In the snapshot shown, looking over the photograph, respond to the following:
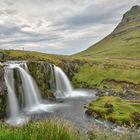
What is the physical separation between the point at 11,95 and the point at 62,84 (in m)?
28.0

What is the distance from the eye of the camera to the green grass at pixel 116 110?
5141cm

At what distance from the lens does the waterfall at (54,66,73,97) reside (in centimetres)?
8588

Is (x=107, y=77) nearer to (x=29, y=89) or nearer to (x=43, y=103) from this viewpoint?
(x=43, y=103)

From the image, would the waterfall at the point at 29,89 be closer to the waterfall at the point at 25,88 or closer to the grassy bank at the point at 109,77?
the waterfall at the point at 25,88

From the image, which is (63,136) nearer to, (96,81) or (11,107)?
(11,107)

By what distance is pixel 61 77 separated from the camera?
91312 millimetres

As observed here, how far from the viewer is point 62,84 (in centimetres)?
9006

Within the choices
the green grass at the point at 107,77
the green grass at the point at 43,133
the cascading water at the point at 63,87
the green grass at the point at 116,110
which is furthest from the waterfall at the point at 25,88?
the green grass at the point at 43,133

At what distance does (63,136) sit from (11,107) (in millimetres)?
48790

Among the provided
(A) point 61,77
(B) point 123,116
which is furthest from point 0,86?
(A) point 61,77

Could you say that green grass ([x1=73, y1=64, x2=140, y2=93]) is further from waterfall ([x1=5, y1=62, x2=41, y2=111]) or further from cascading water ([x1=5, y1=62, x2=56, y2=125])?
cascading water ([x1=5, y1=62, x2=56, y2=125])

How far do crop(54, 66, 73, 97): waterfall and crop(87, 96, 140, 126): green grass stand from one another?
22876 mm

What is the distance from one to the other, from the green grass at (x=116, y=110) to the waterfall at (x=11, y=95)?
14.2 m

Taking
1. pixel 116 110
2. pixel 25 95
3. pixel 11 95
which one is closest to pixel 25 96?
pixel 25 95
